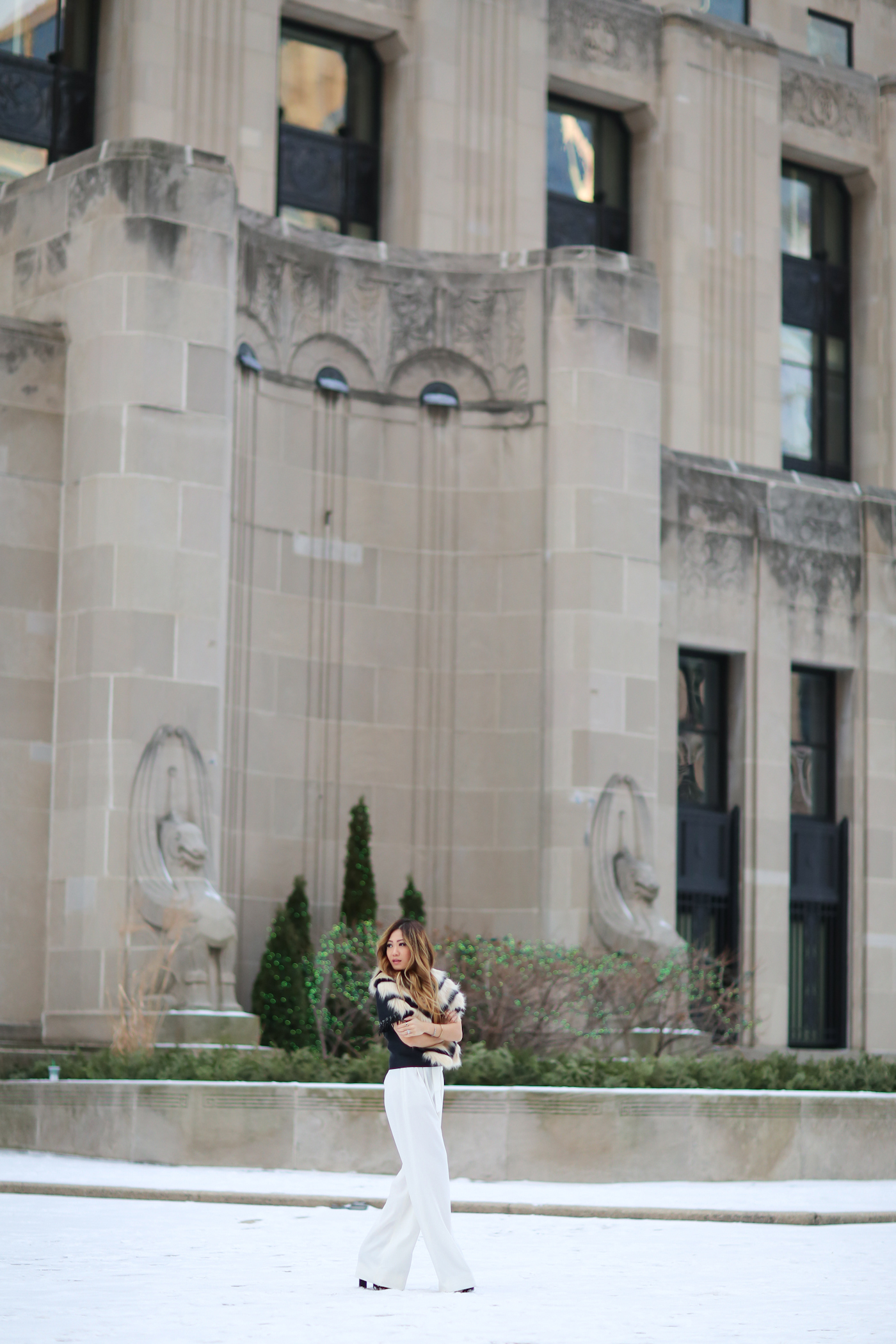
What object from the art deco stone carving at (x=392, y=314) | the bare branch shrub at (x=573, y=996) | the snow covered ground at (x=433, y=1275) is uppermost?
the art deco stone carving at (x=392, y=314)

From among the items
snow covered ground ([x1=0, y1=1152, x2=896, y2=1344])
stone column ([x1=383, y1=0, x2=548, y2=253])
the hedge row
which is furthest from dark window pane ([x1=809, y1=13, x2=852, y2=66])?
snow covered ground ([x1=0, y1=1152, x2=896, y2=1344])

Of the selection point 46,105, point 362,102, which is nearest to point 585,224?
point 362,102

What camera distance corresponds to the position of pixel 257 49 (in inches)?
1259

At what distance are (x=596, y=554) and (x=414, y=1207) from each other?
16700 millimetres

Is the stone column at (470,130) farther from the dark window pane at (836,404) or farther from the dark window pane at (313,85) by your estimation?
the dark window pane at (836,404)

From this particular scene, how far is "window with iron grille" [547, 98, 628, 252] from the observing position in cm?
3612

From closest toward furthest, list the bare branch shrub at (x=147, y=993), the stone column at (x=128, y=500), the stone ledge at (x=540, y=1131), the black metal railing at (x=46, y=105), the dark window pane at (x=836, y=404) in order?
the stone ledge at (x=540, y=1131)
the bare branch shrub at (x=147, y=993)
the stone column at (x=128, y=500)
the black metal railing at (x=46, y=105)
the dark window pane at (x=836, y=404)

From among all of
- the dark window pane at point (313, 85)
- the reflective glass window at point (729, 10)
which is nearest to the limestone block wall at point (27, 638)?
the dark window pane at point (313, 85)

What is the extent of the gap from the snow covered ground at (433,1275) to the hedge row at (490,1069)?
6.82ft

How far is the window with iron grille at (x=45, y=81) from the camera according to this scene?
31406 millimetres

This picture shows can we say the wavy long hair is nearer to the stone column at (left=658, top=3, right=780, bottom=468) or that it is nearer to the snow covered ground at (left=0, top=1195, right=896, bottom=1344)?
the snow covered ground at (left=0, top=1195, right=896, bottom=1344)

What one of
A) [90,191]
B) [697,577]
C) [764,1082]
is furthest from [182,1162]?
[697,577]

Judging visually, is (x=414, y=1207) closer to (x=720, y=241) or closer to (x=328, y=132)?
(x=328, y=132)

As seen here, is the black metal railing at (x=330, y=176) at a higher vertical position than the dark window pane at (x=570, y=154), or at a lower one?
lower
